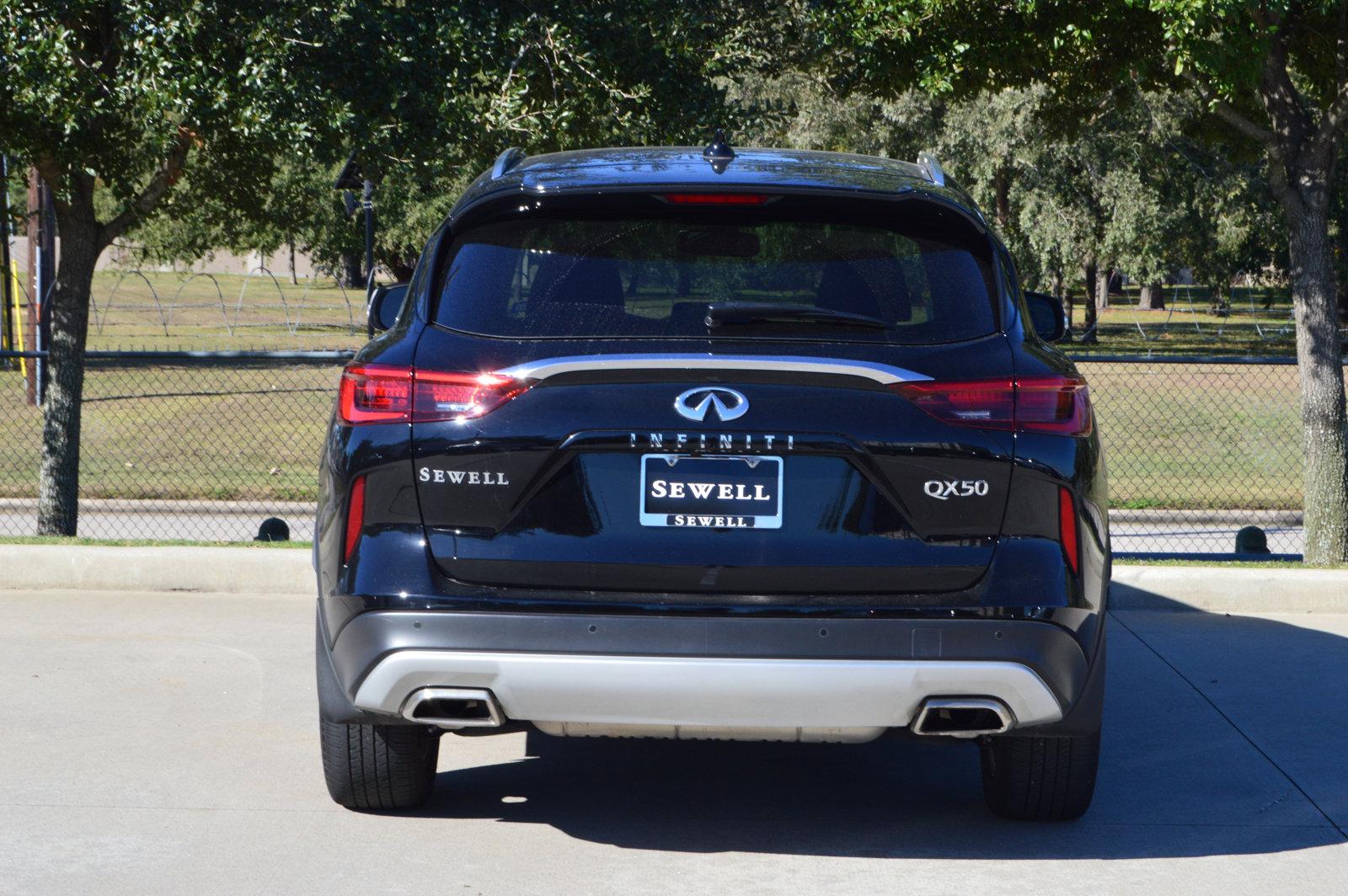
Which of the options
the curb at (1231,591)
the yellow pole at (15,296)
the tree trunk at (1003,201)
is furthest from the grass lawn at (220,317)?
the curb at (1231,591)

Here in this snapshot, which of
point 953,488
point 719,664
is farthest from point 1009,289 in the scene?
point 719,664

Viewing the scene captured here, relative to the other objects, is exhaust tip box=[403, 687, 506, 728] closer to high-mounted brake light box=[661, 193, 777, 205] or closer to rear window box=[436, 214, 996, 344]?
rear window box=[436, 214, 996, 344]

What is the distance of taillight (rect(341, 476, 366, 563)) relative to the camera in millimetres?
3984

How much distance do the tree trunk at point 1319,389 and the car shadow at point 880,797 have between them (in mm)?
4187

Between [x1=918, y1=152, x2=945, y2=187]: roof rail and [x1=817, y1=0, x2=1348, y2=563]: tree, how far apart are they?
4.58 meters

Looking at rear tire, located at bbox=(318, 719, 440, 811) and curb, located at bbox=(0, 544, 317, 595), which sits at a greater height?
rear tire, located at bbox=(318, 719, 440, 811)

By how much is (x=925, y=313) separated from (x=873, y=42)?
22.3 feet

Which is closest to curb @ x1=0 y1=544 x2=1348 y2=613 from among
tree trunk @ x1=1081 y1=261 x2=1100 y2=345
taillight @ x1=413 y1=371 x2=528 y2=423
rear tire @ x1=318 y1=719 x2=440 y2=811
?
rear tire @ x1=318 y1=719 x2=440 y2=811

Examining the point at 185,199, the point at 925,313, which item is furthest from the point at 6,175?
the point at 925,313

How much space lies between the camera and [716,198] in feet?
13.6

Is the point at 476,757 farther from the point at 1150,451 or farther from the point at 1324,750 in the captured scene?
the point at 1150,451

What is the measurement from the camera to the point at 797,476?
383cm

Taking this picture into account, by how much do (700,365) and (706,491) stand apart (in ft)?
1.04

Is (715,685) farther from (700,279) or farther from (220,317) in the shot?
(220,317)
